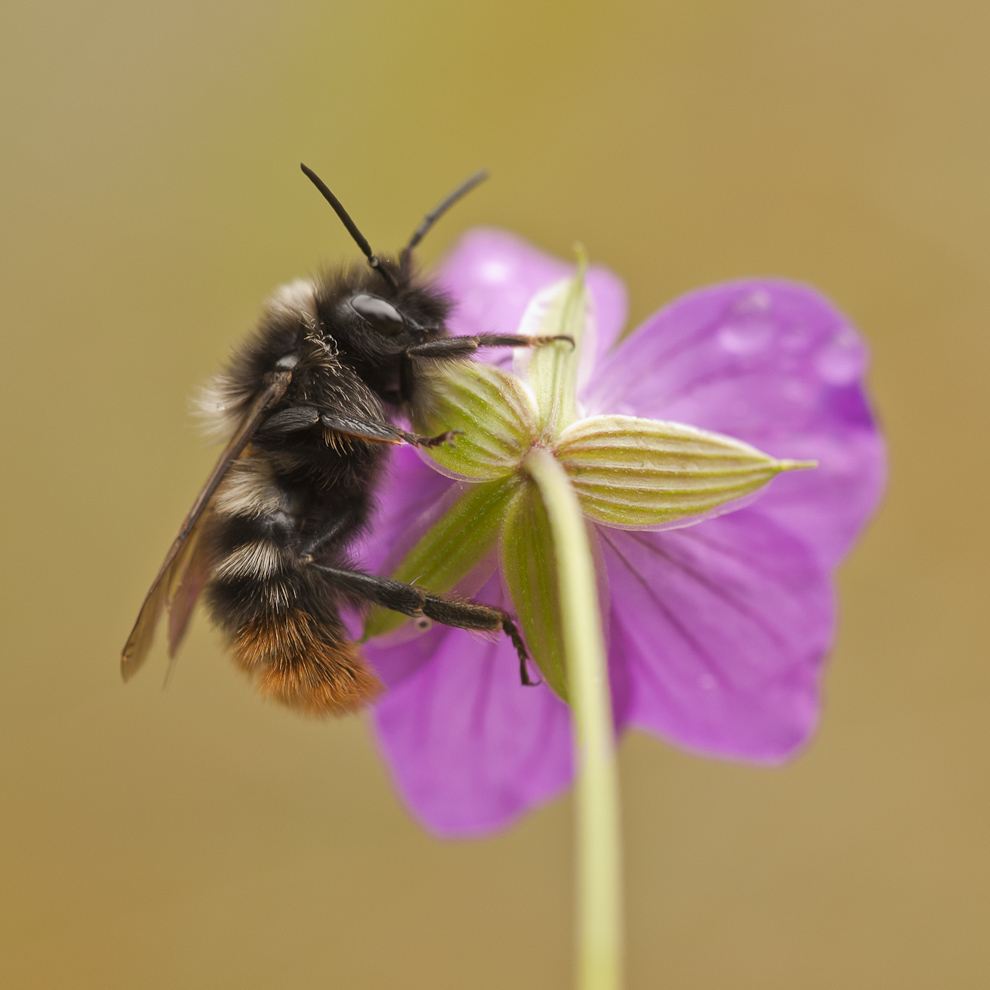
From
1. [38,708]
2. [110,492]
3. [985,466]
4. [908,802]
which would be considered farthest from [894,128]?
[38,708]

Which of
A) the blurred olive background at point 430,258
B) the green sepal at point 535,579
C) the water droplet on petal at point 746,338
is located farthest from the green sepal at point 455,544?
the blurred olive background at point 430,258

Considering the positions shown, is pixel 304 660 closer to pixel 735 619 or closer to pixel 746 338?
pixel 735 619

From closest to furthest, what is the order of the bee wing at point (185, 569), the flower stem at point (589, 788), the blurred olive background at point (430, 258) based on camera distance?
the flower stem at point (589, 788), the bee wing at point (185, 569), the blurred olive background at point (430, 258)

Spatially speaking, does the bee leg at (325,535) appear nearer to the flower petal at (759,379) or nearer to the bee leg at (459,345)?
the bee leg at (459,345)

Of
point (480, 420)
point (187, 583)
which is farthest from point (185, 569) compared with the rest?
point (480, 420)

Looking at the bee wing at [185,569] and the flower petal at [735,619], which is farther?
the flower petal at [735,619]

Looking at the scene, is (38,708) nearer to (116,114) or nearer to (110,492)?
(110,492)
